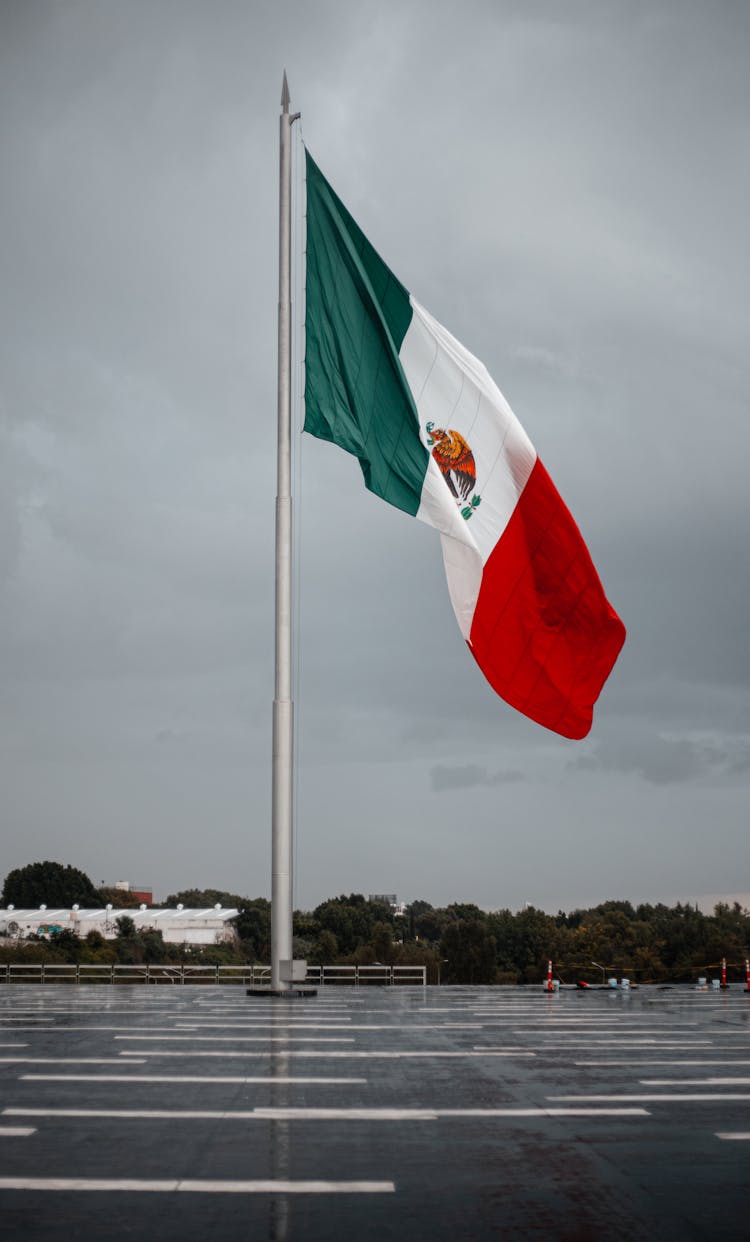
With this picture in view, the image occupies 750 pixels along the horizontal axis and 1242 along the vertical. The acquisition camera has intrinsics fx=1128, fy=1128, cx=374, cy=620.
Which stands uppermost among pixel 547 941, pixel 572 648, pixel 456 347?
pixel 456 347

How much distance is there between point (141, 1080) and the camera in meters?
10.9

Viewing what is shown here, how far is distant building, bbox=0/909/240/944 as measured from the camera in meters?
125

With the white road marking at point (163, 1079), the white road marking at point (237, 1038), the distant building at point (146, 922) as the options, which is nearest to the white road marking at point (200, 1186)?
the white road marking at point (163, 1079)

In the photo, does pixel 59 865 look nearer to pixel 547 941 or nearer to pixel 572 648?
pixel 547 941

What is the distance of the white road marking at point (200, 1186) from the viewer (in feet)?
21.9

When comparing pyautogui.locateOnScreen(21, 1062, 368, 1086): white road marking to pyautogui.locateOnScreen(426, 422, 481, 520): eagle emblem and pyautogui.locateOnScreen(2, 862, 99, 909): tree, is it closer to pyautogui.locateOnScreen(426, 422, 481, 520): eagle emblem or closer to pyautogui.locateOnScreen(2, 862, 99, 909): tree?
pyautogui.locateOnScreen(426, 422, 481, 520): eagle emblem

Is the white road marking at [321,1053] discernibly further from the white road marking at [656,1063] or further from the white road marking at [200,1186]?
the white road marking at [200,1186]

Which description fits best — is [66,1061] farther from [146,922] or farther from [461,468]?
[146,922]

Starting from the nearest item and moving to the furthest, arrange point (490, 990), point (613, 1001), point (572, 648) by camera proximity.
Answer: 1. point (572, 648)
2. point (613, 1001)
3. point (490, 990)

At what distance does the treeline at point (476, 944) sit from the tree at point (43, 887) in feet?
93.4

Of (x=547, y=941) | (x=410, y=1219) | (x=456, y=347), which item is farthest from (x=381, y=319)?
(x=547, y=941)

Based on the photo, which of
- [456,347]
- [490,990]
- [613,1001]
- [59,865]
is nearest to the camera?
[456,347]

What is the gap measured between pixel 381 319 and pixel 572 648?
692cm

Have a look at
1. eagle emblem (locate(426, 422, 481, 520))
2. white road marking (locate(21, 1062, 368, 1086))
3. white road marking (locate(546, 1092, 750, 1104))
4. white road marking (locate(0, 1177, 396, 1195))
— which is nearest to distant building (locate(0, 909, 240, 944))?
eagle emblem (locate(426, 422, 481, 520))
